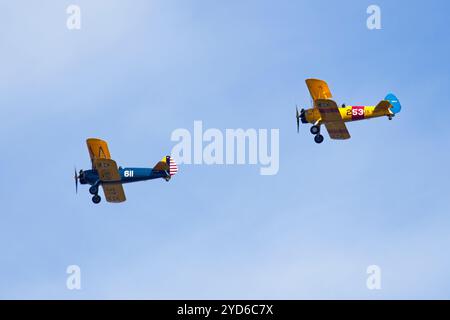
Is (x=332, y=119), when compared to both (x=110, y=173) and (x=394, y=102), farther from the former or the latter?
(x=110, y=173)

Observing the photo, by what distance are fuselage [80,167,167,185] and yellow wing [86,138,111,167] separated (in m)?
1.02

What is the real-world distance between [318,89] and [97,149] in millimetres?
13270

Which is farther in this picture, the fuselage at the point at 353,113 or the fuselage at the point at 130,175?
the fuselage at the point at 353,113

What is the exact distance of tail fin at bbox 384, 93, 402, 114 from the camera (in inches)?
2825

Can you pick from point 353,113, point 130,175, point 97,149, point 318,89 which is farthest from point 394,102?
point 97,149

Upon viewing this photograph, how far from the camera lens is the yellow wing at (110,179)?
229 feet

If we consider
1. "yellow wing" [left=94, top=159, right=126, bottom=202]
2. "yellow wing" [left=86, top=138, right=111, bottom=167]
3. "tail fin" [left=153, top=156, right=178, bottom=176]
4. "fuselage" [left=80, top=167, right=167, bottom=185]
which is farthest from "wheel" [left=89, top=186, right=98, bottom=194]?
→ "tail fin" [left=153, top=156, right=178, bottom=176]

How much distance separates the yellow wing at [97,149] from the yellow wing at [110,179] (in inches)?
22.7

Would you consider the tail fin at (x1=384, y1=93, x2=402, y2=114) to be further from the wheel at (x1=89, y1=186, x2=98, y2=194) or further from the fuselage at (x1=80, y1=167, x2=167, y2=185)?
the wheel at (x1=89, y1=186, x2=98, y2=194)

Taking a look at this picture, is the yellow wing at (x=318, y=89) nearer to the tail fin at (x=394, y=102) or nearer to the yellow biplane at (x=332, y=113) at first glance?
the yellow biplane at (x=332, y=113)

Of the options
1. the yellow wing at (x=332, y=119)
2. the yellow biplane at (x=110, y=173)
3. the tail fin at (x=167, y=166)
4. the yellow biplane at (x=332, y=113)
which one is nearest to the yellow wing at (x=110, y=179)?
the yellow biplane at (x=110, y=173)
